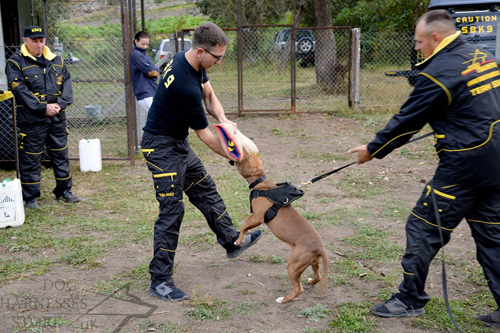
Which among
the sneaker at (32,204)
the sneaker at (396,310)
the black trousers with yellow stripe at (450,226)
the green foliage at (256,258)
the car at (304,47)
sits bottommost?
the green foliage at (256,258)

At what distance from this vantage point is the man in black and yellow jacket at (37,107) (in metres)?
6.31

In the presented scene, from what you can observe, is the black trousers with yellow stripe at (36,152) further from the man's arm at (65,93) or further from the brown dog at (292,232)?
the brown dog at (292,232)

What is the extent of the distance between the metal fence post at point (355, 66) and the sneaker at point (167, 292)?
9395mm

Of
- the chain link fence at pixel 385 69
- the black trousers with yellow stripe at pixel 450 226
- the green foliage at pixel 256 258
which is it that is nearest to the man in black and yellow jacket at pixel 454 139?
the black trousers with yellow stripe at pixel 450 226

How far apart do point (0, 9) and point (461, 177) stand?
37.9 feet

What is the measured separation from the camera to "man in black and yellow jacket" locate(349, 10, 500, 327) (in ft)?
10.8

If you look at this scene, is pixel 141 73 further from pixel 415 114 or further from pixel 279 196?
pixel 415 114

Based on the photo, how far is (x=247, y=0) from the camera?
79.5 feet

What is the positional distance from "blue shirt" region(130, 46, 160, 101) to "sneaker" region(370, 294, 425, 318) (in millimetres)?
5699

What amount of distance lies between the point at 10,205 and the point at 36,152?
0.98 meters

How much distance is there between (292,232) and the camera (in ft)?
13.1

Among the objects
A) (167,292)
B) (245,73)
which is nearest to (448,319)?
(167,292)

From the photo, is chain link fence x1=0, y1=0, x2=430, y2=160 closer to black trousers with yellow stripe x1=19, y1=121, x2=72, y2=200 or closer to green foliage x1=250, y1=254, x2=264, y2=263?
black trousers with yellow stripe x1=19, y1=121, x2=72, y2=200

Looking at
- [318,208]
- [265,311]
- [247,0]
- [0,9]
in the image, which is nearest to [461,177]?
[265,311]
